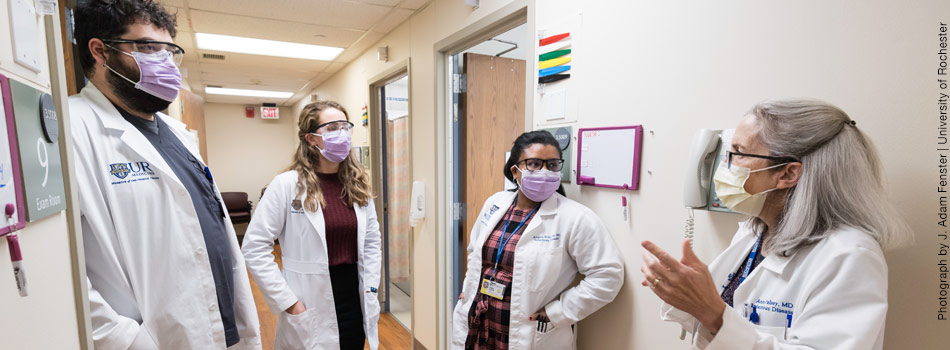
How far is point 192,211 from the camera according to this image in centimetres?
120

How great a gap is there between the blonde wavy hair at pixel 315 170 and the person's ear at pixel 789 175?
64.5 inches

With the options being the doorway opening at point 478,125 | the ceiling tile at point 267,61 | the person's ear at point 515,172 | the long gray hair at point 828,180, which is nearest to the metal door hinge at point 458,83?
the doorway opening at point 478,125

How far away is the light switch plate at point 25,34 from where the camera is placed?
2.15 ft

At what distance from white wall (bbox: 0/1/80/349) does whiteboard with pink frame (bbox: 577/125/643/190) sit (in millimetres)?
1568

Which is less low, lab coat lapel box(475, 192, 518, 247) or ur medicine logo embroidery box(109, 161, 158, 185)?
ur medicine logo embroidery box(109, 161, 158, 185)

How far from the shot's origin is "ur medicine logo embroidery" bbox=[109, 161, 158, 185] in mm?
1072

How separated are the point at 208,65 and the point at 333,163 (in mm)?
3697

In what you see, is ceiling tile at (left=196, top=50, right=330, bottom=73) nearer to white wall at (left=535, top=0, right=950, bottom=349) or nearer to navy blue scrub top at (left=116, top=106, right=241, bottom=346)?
navy blue scrub top at (left=116, top=106, right=241, bottom=346)

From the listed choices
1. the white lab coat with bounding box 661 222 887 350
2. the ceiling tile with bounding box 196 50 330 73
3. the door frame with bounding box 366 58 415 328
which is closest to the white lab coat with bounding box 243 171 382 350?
the white lab coat with bounding box 661 222 887 350

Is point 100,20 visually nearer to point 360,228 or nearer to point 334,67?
point 360,228

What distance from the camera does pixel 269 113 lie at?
26.1 ft

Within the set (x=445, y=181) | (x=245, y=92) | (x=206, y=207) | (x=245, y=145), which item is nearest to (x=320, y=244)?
(x=206, y=207)

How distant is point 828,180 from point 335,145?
1.78 m

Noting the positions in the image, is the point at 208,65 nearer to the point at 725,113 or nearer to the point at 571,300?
the point at 571,300
